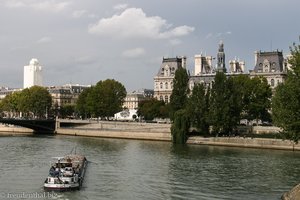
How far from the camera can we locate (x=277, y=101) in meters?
34.8

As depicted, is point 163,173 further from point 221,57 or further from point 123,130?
point 221,57

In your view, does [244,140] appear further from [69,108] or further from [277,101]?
[69,108]

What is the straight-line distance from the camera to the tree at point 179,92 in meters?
73.4

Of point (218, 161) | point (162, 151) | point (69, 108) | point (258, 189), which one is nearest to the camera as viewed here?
point (258, 189)

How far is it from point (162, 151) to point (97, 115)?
4410 cm

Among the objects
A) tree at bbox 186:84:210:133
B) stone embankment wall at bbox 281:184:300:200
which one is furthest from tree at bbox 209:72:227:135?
stone embankment wall at bbox 281:184:300:200

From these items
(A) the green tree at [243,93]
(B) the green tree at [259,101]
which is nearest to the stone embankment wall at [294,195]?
(A) the green tree at [243,93]

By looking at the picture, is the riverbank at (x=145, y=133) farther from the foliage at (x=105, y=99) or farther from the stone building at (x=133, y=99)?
the stone building at (x=133, y=99)

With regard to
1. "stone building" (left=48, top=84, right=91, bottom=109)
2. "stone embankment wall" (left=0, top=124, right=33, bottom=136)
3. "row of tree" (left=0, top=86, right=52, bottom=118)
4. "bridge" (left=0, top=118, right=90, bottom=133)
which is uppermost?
"stone building" (left=48, top=84, right=91, bottom=109)

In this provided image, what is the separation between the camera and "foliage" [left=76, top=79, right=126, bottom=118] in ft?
322

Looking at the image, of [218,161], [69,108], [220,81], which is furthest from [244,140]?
[69,108]

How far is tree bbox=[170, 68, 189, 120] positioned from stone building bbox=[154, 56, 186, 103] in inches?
1539

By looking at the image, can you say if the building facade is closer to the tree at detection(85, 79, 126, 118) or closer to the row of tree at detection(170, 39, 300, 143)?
the row of tree at detection(170, 39, 300, 143)

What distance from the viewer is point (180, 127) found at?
67125mm
